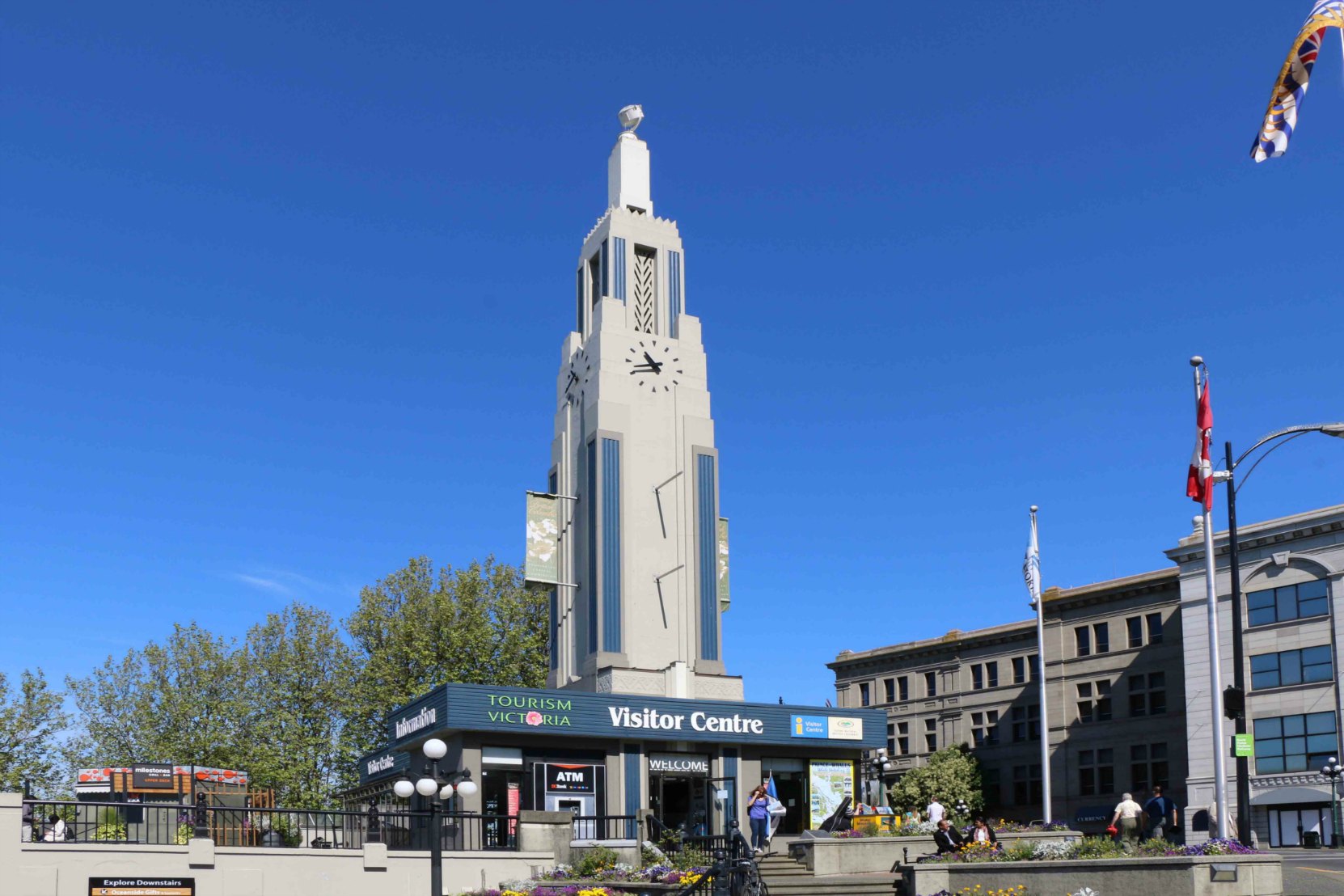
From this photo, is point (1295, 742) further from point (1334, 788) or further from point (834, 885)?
point (834, 885)

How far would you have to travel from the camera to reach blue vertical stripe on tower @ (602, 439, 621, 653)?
162ft

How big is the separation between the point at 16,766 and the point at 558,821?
37993 mm

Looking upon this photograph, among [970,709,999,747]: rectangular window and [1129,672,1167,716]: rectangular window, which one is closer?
[1129,672,1167,716]: rectangular window

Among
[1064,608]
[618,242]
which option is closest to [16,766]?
[618,242]

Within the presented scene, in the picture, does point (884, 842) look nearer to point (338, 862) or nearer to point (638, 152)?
point (338, 862)

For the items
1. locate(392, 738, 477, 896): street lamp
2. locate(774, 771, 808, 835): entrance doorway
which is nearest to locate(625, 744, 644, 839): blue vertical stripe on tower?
locate(774, 771, 808, 835): entrance doorway

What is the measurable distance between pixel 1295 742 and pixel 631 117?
41747 mm

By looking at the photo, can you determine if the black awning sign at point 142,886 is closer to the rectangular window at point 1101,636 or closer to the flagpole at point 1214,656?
the flagpole at point 1214,656

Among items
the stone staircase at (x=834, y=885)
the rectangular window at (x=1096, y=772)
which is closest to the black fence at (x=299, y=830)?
the stone staircase at (x=834, y=885)

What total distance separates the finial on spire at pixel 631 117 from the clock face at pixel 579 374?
10.3 metres

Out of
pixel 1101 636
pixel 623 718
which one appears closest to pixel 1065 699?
pixel 1101 636

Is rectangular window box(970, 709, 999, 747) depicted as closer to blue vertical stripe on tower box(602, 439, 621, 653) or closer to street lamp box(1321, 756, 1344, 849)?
street lamp box(1321, 756, 1344, 849)

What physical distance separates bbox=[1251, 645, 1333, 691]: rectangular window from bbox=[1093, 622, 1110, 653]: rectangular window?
44.7ft

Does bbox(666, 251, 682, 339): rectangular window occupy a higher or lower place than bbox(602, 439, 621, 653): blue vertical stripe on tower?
higher
